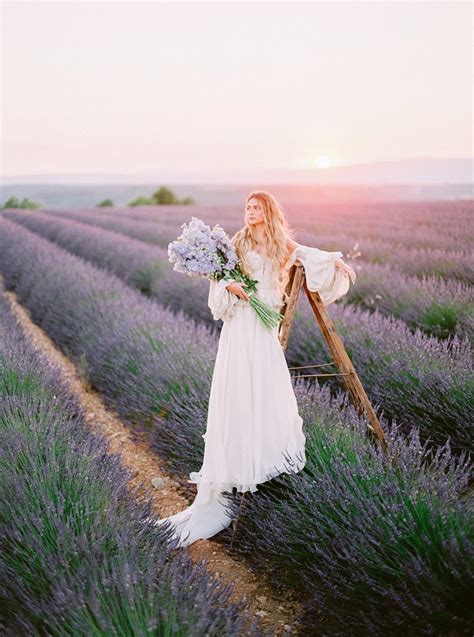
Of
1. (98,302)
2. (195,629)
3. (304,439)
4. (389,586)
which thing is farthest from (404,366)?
(98,302)

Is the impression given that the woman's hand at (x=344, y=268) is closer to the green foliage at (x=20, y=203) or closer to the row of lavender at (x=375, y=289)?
the row of lavender at (x=375, y=289)

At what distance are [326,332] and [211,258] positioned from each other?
610 mm

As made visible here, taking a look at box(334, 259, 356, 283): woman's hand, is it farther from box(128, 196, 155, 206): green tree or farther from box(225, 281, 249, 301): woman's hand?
box(128, 196, 155, 206): green tree

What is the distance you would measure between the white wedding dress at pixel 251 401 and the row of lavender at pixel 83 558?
14.9 inches

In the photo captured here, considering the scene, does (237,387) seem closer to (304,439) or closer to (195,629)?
(304,439)

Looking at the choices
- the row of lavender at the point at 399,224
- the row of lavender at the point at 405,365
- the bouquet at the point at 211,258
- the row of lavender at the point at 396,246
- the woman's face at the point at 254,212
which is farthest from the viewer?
the row of lavender at the point at 399,224

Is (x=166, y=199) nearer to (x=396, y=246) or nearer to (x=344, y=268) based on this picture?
(x=396, y=246)

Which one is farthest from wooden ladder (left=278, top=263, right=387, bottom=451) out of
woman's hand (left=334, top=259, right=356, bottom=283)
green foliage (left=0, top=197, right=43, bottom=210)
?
green foliage (left=0, top=197, right=43, bottom=210)

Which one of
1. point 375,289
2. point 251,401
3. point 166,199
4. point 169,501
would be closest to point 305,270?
point 251,401

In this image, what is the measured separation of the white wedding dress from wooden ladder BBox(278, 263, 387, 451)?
44 mm

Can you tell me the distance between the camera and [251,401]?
2.54 m

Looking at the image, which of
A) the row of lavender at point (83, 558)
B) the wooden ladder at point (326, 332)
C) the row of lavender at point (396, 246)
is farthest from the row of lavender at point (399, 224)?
the row of lavender at point (83, 558)

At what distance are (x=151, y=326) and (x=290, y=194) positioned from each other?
61.0 feet

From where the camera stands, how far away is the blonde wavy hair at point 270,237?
2561mm
